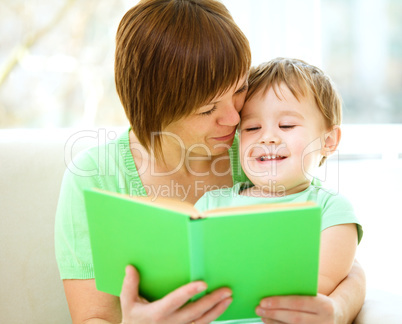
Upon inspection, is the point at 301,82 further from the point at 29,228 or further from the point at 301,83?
the point at 29,228

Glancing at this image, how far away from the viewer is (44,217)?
1.52 metres

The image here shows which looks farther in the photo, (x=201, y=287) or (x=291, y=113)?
(x=291, y=113)

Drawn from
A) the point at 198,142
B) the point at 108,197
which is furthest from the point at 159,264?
the point at 198,142

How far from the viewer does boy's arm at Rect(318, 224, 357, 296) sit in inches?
47.4

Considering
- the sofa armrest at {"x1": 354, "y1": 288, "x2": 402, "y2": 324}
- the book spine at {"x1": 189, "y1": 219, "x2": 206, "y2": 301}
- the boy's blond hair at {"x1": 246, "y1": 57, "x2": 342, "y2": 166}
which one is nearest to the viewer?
the book spine at {"x1": 189, "y1": 219, "x2": 206, "y2": 301}

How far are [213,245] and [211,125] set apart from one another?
52 cm

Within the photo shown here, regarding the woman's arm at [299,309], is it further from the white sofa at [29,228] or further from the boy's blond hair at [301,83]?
the white sofa at [29,228]

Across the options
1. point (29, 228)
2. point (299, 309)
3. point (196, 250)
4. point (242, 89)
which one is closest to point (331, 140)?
point (242, 89)

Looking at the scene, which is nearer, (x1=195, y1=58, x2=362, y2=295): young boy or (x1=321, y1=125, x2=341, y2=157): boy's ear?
(x1=195, y1=58, x2=362, y2=295): young boy

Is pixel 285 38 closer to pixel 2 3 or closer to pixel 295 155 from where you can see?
pixel 295 155

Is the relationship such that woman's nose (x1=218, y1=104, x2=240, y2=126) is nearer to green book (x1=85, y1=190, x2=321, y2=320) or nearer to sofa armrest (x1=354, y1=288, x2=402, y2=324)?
green book (x1=85, y1=190, x2=321, y2=320)

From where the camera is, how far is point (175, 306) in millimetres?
891

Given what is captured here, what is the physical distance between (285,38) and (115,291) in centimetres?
180

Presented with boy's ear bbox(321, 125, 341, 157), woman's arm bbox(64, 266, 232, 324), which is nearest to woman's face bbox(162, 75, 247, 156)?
boy's ear bbox(321, 125, 341, 157)
